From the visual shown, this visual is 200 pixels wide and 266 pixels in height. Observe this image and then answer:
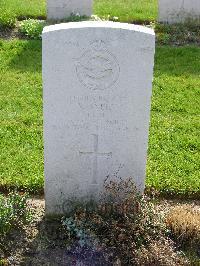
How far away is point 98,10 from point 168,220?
291 inches

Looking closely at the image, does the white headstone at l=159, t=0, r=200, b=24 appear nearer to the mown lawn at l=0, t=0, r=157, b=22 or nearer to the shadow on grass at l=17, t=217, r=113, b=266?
the mown lawn at l=0, t=0, r=157, b=22

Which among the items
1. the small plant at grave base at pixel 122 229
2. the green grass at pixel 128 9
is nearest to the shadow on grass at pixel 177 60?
the green grass at pixel 128 9

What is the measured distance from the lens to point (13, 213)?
16.7 ft

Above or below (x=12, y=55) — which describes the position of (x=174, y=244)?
below

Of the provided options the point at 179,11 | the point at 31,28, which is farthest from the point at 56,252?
the point at 179,11

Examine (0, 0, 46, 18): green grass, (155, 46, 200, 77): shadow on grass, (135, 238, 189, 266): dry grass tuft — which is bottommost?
(135, 238, 189, 266): dry grass tuft

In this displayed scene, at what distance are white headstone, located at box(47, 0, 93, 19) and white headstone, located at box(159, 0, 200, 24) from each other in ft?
4.71

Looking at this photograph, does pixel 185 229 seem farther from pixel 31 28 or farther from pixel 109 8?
pixel 109 8

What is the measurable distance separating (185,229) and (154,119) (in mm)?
2545

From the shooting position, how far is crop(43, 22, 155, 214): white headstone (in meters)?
4.77

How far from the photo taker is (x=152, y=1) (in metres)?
12.9

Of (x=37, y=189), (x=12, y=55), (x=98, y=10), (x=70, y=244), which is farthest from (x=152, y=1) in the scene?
(x=70, y=244)

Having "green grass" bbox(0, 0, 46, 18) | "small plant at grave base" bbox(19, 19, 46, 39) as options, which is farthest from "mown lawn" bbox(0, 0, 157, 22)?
"small plant at grave base" bbox(19, 19, 46, 39)

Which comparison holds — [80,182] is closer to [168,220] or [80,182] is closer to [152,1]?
[168,220]
